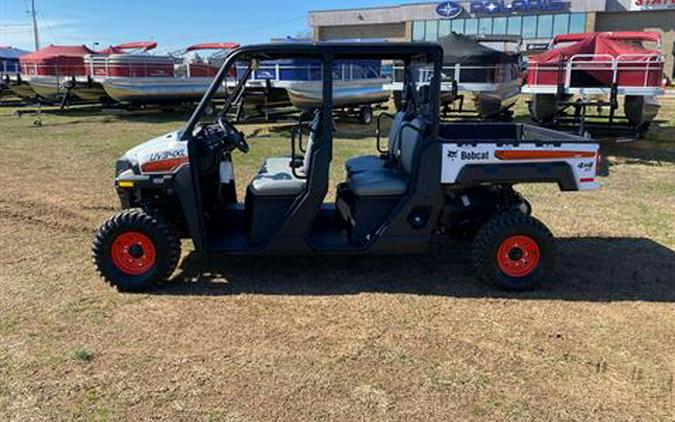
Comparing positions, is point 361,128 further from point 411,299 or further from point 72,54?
point 411,299

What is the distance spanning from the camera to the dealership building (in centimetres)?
4347

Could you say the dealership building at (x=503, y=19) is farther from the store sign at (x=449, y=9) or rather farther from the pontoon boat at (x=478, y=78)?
the pontoon boat at (x=478, y=78)

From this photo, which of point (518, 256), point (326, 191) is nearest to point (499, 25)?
point (518, 256)

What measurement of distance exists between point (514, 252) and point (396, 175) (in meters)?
1.05

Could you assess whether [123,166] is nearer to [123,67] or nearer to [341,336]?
[341,336]

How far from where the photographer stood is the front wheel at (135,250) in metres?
4.31

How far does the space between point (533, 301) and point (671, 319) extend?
0.87m

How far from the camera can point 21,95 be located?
68.3ft

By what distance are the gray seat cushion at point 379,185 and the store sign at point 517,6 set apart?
4789 cm

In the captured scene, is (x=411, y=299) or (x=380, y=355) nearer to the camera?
(x=380, y=355)

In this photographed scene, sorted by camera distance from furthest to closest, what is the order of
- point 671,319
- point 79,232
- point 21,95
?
point 21,95 < point 79,232 < point 671,319

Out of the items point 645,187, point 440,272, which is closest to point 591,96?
point 645,187

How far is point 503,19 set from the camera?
160 ft

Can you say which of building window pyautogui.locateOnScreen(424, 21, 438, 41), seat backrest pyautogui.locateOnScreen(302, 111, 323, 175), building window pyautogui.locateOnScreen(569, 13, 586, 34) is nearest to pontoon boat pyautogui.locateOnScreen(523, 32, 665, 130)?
seat backrest pyautogui.locateOnScreen(302, 111, 323, 175)
